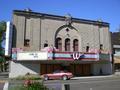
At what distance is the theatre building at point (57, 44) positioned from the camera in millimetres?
34750

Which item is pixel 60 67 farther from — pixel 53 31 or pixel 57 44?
pixel 53 31

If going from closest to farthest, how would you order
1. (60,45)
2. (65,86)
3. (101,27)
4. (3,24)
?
(65,86) → (60,45) → (101,27) → (3,24)

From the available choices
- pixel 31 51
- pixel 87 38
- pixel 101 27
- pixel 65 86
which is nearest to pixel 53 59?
pixel 31 51

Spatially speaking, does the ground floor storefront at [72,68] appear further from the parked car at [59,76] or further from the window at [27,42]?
the parked car at [59,76]

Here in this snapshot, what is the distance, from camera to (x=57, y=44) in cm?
3969

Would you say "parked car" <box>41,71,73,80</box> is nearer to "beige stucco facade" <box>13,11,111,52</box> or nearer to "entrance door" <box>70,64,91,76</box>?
"beige stucco facade" <box>13,11,111,52</box>

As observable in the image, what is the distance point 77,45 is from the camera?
1625 inches

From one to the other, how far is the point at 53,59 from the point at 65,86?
2589 cm

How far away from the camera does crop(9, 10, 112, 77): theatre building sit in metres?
34.8

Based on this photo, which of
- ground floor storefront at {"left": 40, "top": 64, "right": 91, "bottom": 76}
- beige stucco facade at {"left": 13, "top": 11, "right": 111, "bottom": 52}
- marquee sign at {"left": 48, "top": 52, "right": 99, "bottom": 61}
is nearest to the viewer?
marquee sign at {"left": 48, "top": 52, "right": 99, "bottom": 61}

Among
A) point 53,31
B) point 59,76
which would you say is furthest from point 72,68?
point 59,76

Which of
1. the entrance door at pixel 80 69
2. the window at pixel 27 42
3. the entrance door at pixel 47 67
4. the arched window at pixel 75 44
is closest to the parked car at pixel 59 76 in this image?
the entrance door at pixel 47 67

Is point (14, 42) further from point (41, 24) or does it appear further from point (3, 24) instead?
point (3, 24)

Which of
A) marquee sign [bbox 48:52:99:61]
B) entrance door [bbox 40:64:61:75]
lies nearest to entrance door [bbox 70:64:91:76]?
entrance door [bbox 40:64:61:75]
